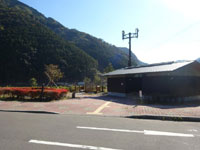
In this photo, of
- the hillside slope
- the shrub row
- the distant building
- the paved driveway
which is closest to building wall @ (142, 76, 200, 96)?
the distant building

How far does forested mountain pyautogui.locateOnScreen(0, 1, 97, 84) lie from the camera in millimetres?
43688

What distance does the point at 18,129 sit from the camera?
4617mm

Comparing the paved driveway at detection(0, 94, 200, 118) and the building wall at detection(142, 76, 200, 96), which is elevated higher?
the building wall at detection(142, 76, 200, 96)

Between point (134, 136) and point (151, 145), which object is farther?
point (134, 136)

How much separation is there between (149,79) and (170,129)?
7700 mm

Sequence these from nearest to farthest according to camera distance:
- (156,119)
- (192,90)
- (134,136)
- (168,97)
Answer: (134,136) → (156,119) → (168,97) → (192,90)

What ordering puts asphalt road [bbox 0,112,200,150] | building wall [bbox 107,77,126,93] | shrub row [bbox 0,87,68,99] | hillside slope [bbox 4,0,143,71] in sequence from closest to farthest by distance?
1. asphalt road [bbox 0,112,200,150]
2. shrub row [bbox 0,87,68,99]
3. building wall [bbox 107,77,126,93]
4. hillside slope [bbox 4,0,143,71]

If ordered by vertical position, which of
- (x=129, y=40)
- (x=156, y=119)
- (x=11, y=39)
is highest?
(x=11, y=39)

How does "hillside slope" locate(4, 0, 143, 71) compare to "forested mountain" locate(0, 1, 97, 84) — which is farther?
"hillside slope" locate(4, 0, 143, 71)

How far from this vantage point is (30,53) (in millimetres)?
47156

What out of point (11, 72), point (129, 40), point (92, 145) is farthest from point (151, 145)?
point (11, 72)

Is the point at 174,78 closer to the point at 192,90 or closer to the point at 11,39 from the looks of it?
the point at 192,90

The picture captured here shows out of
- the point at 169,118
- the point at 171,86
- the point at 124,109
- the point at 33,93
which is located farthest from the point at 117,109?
the point at 33,93

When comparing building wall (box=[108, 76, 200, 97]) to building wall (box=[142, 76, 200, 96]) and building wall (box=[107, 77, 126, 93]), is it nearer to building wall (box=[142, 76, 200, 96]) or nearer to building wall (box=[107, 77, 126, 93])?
building wall (box=[142, 76, 200, 96])
